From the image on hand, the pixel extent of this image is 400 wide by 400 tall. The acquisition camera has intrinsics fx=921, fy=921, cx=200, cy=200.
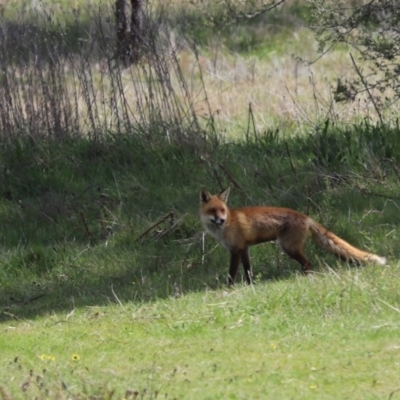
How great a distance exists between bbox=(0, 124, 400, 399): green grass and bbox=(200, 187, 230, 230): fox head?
0.57 m

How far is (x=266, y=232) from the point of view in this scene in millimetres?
9156

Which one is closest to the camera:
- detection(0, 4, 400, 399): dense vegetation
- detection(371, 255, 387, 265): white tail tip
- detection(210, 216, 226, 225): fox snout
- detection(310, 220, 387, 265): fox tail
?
detection(0, 4, 400, 399): dense vegetation

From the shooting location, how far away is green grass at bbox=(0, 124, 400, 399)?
5.91 metres

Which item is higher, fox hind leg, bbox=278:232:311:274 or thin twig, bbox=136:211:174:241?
thin twig, bbox=136:211:174:241

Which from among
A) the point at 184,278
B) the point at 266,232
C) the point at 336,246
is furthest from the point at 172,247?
the point at 336,246

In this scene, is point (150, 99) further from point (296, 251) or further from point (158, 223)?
point (296, 251)

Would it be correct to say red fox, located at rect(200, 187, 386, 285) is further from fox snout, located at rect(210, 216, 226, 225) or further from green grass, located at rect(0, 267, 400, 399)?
green grass, located at rect(0, 267, 400, 399)

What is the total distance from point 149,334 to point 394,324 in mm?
1875

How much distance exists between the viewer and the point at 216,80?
18484 mm

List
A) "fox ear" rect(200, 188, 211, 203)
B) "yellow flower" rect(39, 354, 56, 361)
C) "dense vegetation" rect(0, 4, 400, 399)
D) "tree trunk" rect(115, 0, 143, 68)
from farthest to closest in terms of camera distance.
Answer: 1. "tree trunk" rect(115, 0, 143, 68)
2. "fox ear" rect(200, 188, 211, 203)
3. "yellow flower" rect(39, 354, 56, 361)
4. "dense vegetation" rect(0, 4, 400, 399)

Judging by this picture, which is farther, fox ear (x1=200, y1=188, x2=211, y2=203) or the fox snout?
fox ear (x1=200, y1=188, x2=211, y2=203)

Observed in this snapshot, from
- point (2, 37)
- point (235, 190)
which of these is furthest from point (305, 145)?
point (2, 37)

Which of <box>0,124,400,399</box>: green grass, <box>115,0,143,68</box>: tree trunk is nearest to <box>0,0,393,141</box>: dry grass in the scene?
<box>115,0,143,68</box>: tree trunk

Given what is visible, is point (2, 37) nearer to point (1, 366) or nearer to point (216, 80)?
point (216, 80)
